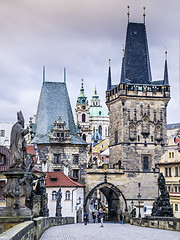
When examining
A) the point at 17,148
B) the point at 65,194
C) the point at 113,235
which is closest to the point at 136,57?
the point at 65,194

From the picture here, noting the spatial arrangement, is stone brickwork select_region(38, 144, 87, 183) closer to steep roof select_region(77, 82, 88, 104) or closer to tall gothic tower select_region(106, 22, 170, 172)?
tall gothic tower select_region(106, 22, 170, 172)

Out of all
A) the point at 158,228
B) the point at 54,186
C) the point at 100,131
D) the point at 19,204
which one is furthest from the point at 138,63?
the point at 100,131

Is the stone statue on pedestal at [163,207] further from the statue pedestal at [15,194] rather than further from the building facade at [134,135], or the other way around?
the building facade at [134,135]

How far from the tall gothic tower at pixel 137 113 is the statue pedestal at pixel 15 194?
47.4 metres

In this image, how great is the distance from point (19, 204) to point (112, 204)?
50935 millimetres

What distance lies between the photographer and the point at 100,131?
18862cm

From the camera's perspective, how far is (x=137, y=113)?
61250mm

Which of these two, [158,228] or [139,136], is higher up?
[139,136]

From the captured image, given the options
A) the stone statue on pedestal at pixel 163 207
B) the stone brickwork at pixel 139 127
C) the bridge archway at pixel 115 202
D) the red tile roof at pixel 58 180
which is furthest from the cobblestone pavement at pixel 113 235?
the stone brickwork at pixel 139 127

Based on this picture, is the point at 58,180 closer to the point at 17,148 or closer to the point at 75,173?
the point at 75,173

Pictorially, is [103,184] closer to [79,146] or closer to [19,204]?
[79,146]

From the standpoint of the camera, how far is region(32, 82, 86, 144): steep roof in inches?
2266

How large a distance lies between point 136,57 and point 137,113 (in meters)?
8.42

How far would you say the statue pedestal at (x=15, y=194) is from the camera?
12195 millimetres
